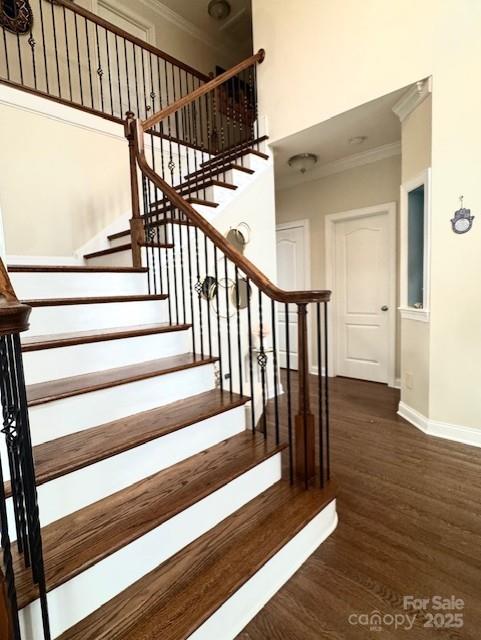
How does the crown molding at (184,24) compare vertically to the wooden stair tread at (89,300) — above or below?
above

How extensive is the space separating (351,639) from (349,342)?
3.46 meters

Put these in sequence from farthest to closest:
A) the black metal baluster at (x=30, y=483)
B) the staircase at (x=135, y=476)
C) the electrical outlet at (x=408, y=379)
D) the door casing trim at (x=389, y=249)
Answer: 1. the door casing trim at (x=389, y=249)
2. the electrical outlet at (x=408, y=379)
3. the staircase at (x=135, y=476)
4. the black metal baluster at (x=30, y=483)

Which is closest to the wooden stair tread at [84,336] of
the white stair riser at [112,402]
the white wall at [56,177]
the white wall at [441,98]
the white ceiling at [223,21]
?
the white stair riser at [112,402]

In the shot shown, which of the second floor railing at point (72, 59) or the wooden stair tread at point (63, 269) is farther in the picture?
the second floor railing at point (72, 59)

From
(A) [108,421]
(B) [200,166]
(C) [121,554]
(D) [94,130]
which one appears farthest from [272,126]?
(C) [121,554]

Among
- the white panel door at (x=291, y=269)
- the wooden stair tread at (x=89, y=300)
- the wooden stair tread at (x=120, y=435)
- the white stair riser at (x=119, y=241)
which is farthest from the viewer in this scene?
the white panel door at (x=291, y=269)

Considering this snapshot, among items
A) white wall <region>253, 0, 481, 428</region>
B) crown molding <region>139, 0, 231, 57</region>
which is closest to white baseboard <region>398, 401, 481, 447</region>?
white wall <region>253, 0, 481, 428</region>

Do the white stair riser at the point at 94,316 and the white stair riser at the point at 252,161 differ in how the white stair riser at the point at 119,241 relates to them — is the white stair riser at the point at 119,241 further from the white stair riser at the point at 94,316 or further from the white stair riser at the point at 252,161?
the white stair riser at the point at 252,161

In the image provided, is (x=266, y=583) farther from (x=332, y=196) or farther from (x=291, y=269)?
(x=332, y=196)

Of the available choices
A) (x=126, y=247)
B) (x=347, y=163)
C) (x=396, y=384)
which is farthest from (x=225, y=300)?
(x=347, y=163)

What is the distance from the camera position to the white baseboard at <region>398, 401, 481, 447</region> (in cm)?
252

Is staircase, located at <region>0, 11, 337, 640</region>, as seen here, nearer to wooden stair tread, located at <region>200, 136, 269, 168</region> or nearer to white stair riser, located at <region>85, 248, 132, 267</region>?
white stair riser, located at <region>85, 248, 132, 267</region>

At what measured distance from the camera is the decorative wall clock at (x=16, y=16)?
3.41 metres

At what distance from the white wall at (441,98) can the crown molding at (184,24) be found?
275cm
